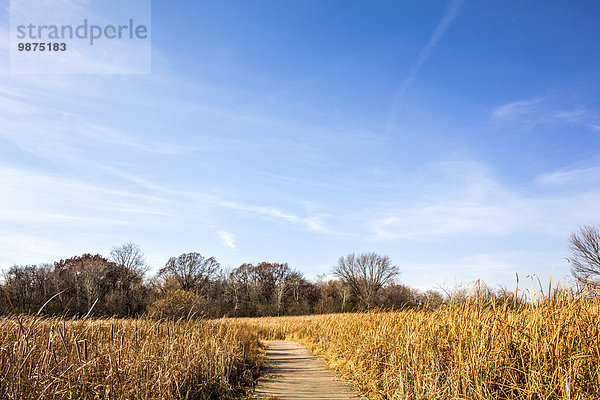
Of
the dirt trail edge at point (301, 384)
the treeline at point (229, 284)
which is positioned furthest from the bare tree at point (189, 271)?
the dirt trail edge at point (301, 384)

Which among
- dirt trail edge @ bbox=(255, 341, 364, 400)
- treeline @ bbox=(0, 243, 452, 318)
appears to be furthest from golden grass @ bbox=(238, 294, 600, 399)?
treeline @ bbox=(0, 243, 452, 318)

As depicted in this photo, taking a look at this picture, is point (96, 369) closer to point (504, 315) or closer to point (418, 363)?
point (418, 363)

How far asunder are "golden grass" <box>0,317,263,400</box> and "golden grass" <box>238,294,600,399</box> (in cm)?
299

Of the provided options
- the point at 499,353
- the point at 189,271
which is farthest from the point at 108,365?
the point at 189,271

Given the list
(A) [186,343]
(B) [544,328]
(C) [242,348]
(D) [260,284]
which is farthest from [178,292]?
(D) [260,284]

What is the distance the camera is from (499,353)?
4.14 meters

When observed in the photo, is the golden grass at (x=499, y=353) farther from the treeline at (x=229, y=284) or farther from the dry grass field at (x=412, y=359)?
the treeline at (x=229, y=284)

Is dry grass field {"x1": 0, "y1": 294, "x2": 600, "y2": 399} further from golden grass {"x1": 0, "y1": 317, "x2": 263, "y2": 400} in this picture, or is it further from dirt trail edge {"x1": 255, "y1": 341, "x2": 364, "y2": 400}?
dirt trail edge {"x1": 255, "y1": 341, "x2": 364, "y2": 400}

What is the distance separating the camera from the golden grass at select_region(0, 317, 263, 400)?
304 cm

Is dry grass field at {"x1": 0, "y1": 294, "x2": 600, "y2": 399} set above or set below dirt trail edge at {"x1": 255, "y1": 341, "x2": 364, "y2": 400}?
above

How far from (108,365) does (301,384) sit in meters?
4.70

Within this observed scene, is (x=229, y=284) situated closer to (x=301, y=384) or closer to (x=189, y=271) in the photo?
(x=189, y=271)

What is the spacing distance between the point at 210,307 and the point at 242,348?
8070 millimetres

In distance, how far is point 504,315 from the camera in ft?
15.7
